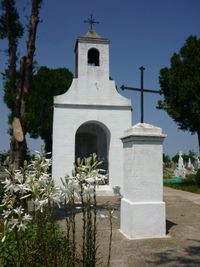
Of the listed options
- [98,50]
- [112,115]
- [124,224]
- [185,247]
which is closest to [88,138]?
[112,115]

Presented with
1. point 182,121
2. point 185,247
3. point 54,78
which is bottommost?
point 185,247

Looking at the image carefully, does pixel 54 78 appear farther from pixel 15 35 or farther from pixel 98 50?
pixel 15 35

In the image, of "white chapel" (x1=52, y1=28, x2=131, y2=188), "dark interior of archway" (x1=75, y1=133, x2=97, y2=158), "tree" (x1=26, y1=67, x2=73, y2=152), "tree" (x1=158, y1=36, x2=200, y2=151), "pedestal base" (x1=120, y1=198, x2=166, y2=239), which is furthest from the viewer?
"tree" (x1=26, y1=67, x2=73, y2=152)

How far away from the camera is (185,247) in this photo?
5.65 meters

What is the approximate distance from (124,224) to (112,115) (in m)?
7.44

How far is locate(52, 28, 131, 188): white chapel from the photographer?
1318cm

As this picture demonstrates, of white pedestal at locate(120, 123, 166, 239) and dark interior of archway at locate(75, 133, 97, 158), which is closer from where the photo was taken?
white pedestal at locate(120, 123, 166, 239)

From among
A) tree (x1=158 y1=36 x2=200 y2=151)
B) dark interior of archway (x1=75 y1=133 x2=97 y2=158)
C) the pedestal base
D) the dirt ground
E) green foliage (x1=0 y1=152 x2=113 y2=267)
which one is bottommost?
the dirt ground

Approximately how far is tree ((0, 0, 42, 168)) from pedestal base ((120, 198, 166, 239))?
329cm

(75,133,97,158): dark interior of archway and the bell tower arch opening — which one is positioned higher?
the bell tower arch opening

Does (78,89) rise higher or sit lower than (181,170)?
higher

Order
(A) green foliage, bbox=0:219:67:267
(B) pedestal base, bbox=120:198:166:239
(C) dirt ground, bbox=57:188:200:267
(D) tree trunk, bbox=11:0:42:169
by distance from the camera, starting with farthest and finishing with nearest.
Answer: (D) tree trunk, bbox=11:0:42:169
(B) pedestal base, bbox=120:198:166:239
(C) dirt ground, bbox=57:188:200:267
(A) green foliage, bbox=0:219:67:267

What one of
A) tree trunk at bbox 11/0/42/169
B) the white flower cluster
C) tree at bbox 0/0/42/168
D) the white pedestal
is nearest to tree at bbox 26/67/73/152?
tree at bbox 0/0/42/168

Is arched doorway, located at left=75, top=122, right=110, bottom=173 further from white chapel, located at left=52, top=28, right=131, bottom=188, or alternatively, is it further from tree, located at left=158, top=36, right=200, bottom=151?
tree, located at left=158, top=36, right=200, bottom=151
